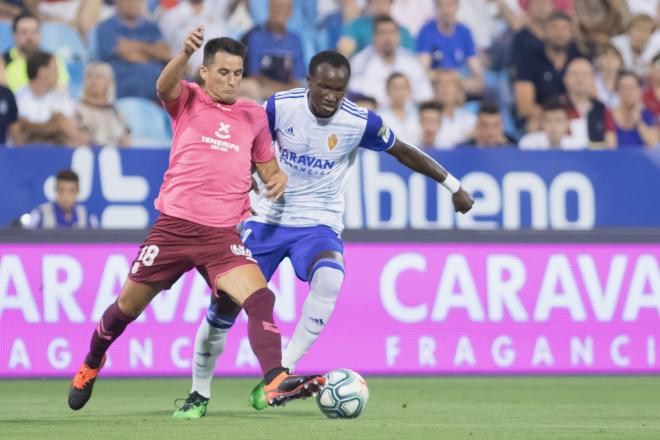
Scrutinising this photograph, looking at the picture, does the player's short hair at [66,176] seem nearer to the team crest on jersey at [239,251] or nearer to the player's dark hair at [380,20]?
the player's dark hair at [380,20]

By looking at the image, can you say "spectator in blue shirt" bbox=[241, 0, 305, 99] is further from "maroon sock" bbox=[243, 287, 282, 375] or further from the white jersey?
"maroon sock" bbox=[243, 287, 282, 375]

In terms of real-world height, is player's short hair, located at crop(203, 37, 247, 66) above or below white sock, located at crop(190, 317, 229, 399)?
above

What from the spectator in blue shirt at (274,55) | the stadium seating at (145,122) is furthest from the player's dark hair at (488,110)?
the stadium seating at (145,122)

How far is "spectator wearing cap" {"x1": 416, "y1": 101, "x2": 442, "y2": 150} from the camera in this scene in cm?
1481

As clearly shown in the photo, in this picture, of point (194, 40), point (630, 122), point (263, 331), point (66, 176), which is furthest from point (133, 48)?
point (263, 331)

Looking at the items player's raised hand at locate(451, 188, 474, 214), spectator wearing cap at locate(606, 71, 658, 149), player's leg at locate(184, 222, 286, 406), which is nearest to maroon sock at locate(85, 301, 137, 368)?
player's leg at locate(184, 222, 286, 406)

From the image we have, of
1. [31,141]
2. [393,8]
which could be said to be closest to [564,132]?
[393,8]

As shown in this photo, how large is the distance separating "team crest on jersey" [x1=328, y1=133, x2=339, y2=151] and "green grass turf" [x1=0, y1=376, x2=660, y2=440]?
5.50 feet

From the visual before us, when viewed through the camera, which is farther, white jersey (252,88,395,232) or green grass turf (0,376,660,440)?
white jersey (252,88,395,232)

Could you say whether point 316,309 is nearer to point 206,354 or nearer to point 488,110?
point 206,354

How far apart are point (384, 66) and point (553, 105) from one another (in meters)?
1.97

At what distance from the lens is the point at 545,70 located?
15.7 m

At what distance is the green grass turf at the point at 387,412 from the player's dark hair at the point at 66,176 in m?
2.32

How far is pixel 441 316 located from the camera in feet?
39.9
